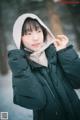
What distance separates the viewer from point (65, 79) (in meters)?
1.50

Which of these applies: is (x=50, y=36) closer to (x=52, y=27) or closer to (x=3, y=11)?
(x=52, y=27)

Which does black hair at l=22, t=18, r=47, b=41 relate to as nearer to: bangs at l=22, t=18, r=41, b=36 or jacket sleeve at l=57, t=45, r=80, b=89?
bangs at l=22, t=18, r=41, b=36

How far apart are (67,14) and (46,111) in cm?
46

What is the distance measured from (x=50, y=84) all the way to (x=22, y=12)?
36 centimetres

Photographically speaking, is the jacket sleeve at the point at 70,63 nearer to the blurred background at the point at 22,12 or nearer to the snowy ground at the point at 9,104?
the blurred background at the point at 22,12

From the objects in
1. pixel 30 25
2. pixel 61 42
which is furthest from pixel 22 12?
pixel 61 42

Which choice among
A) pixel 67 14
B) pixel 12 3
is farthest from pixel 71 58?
pixel 12 3

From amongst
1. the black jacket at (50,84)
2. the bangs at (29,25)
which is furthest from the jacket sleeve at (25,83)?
the bangs at (29,25)

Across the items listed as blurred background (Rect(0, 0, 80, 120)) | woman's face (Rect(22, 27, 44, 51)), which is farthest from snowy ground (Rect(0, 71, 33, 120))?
Answer: woman's face (Rect(22, 27, 44, 51))

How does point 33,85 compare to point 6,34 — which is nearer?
point 33,85

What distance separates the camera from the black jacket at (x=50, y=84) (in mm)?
1445

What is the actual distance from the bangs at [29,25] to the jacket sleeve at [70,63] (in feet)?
0.51

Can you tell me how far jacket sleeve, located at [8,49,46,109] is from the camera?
143cm

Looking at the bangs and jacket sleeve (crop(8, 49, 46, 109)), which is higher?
the bangs
